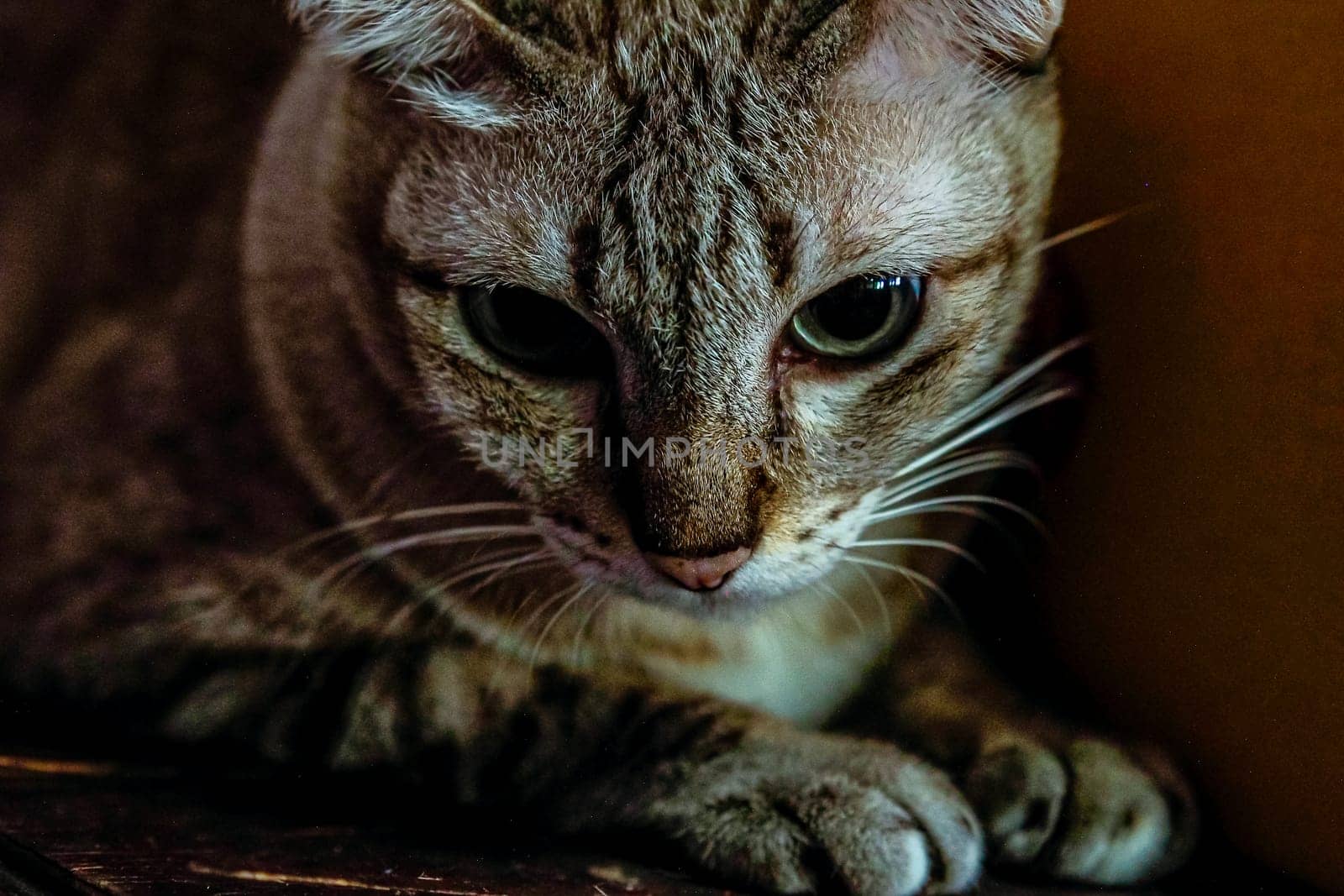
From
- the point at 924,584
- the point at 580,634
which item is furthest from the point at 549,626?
the point at 924,584

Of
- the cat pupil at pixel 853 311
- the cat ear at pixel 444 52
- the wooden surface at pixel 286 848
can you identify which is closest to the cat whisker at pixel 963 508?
the cat pupil at pixel 853 311

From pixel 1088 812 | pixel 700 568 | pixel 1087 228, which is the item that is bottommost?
pixel 1088 812

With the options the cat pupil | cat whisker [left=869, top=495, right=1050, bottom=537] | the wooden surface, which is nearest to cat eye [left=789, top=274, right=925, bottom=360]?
the cat pupil

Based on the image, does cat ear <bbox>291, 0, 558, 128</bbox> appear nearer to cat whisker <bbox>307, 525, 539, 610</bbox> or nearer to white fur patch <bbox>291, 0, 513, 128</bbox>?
white fur patch <bbox>291, 0, 513, 128</bbox>

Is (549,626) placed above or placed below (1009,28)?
below

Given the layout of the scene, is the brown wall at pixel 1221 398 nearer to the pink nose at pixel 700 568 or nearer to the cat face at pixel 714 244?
the cat face at pixel 714 244

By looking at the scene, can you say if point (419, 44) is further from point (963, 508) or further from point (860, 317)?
point (963, 508)

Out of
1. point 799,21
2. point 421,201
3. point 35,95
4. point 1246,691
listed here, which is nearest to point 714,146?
point 799,21
